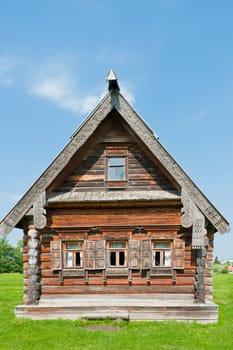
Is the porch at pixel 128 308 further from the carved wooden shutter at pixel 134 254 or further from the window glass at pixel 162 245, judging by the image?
the window glass at pixel 162 245

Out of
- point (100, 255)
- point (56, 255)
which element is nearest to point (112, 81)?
point (100, 255)

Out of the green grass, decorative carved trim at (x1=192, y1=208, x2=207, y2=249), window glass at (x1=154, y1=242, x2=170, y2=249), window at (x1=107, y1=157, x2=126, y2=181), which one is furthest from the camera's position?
window at (x1=107, y1=157, x2=126, y2=181)

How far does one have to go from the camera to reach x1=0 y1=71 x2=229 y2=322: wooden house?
40.5 ft

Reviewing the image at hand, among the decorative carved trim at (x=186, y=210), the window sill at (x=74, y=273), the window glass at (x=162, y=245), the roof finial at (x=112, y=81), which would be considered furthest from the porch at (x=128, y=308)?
the roof finial at (x=112, y=81)

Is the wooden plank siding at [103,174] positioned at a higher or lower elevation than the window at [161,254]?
higher

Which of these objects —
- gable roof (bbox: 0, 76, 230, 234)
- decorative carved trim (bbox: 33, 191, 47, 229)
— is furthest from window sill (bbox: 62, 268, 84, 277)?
gable roof (bbox: 0, 76, 230, 234)

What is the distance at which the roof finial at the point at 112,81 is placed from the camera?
474 inches

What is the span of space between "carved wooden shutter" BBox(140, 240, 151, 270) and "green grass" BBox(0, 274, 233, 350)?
6.16ft

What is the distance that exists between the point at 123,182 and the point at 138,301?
411 centimetres

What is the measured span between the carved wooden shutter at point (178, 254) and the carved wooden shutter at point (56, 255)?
3.97 m

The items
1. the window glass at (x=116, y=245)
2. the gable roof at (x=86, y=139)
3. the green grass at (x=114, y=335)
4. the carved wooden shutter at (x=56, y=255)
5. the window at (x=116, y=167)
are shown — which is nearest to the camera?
the green grass at (x=114, y=335)

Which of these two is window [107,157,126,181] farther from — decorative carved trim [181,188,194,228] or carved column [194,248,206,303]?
carved column [194,248,206,303]

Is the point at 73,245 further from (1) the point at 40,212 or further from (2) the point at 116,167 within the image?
(2) the point at 116,167

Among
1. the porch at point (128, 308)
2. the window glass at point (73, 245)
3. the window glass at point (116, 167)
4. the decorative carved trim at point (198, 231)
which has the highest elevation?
the window glass at point (116, 167)
